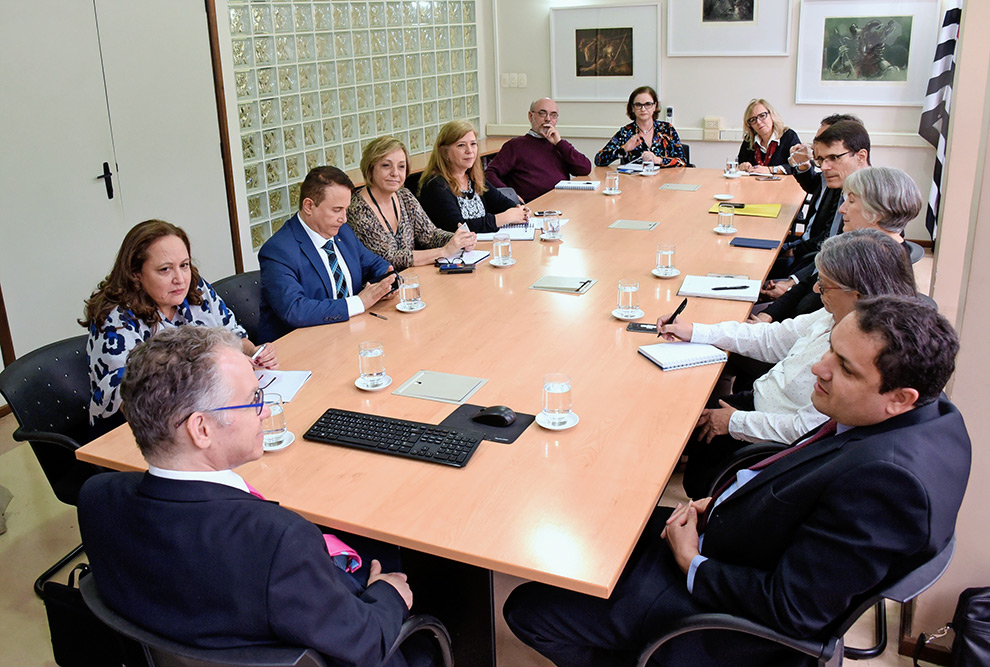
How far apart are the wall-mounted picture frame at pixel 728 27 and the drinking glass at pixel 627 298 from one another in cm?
492

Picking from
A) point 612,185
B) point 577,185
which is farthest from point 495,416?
point 577,185

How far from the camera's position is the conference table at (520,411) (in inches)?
71.3

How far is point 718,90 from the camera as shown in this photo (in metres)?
7.40

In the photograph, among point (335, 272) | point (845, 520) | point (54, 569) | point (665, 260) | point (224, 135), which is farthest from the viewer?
point (224, 135)

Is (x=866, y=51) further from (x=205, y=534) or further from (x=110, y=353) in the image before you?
(x=205, y=534)

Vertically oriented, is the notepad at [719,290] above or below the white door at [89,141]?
below

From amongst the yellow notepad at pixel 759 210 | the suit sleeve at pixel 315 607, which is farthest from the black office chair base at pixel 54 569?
the yellow notepad at pixel 759 210

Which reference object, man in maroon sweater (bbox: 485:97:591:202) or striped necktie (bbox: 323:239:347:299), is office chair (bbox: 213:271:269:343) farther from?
man in maroon sweater (bbox: 485:97:591:202)

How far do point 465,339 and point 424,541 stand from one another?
1249mm

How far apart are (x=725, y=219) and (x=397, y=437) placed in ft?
9.17

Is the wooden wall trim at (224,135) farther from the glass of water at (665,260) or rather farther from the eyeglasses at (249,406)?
the eyeglasses at (249,406)

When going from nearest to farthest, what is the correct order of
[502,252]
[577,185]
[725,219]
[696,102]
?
[502,252], [725,219], [577,185], [696,102]

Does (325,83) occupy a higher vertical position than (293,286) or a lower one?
higher

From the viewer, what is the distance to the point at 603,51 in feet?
25.3
